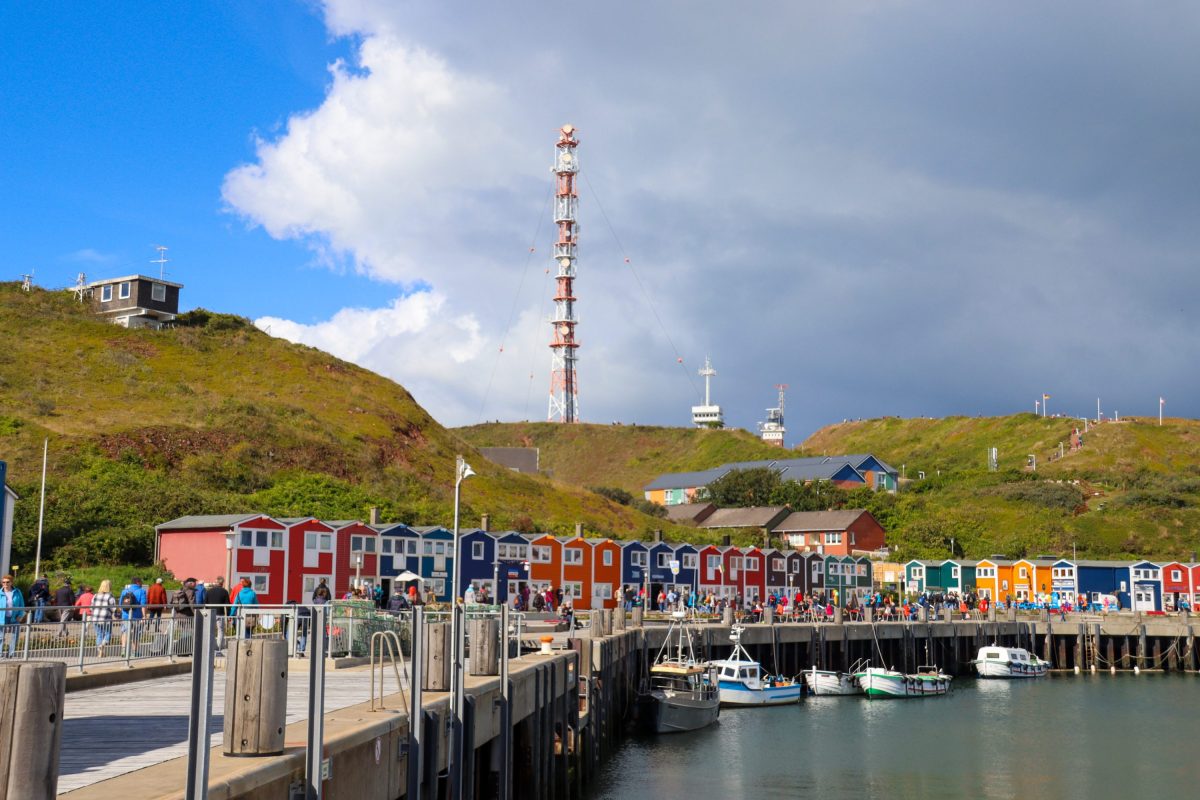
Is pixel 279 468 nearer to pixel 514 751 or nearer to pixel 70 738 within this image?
pixel 514 751

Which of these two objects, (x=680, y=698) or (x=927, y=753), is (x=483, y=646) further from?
(x=927, y=753)

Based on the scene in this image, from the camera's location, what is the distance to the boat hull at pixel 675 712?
42281mm

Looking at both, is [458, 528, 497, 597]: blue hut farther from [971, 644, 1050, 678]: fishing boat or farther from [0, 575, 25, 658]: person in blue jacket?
[0, 575, 25, 658]: person in blue jacket

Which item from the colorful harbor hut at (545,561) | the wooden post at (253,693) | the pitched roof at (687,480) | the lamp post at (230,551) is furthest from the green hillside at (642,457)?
the wooden post at (253,693)

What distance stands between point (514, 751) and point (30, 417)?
72.1m

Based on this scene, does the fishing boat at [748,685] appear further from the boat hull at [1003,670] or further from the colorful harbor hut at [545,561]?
the colorful harbor hut at [545,561]

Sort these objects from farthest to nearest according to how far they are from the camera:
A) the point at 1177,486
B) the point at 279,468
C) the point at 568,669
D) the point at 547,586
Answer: the point at 1177,486 < the point at 279,468 < the point at 547,586 < the point at 568,669

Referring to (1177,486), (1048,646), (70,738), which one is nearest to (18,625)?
(70,738)

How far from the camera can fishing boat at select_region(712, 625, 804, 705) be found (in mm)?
51031

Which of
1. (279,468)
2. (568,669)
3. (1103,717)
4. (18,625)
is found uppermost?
(279,468)

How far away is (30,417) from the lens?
84.6 m

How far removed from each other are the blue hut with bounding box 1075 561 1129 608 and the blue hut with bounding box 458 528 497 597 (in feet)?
185

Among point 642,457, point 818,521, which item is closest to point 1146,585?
point 818,521

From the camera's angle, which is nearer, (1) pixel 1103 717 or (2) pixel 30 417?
(1) pixel 1103 717
